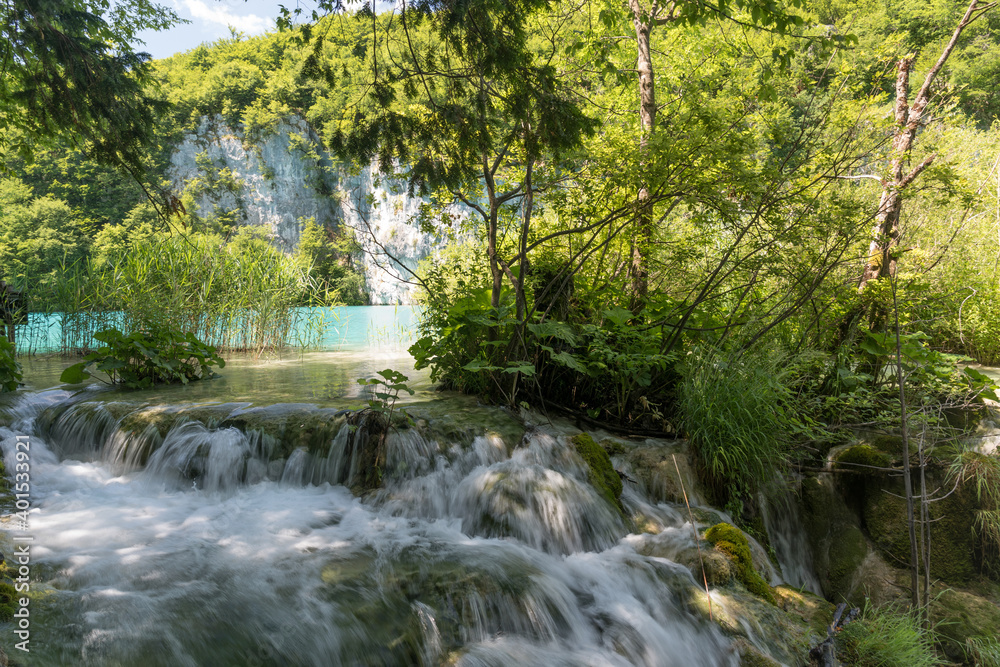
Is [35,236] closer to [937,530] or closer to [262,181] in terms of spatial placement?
[262,181]

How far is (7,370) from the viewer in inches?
211

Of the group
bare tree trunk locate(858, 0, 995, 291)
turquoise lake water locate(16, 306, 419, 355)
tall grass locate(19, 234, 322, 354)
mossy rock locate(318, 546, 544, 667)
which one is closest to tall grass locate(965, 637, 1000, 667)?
mossy rock locate(318, 546, 544, 667)

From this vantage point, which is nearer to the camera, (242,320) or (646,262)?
(646,262)

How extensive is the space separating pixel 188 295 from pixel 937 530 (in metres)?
10.8

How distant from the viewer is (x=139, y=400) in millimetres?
5047

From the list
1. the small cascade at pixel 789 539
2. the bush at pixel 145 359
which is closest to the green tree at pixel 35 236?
the bush at pixel 145 359

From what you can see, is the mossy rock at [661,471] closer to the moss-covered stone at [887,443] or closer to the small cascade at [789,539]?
the small cascade at [789,539]

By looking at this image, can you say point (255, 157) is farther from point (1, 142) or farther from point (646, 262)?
point (646, 262)

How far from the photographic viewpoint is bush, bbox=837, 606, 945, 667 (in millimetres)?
2684

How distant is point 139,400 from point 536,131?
14.8 ft

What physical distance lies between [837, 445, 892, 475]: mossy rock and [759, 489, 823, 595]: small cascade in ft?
1.82

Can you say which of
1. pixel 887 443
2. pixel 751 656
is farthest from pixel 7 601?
Answer: pixel 887 443

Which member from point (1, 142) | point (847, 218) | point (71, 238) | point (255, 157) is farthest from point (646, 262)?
point (255, 157)

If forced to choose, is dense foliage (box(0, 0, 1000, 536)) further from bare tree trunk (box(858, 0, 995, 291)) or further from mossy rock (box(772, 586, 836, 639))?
mossy rock (box(772, 586, 836, 639))
